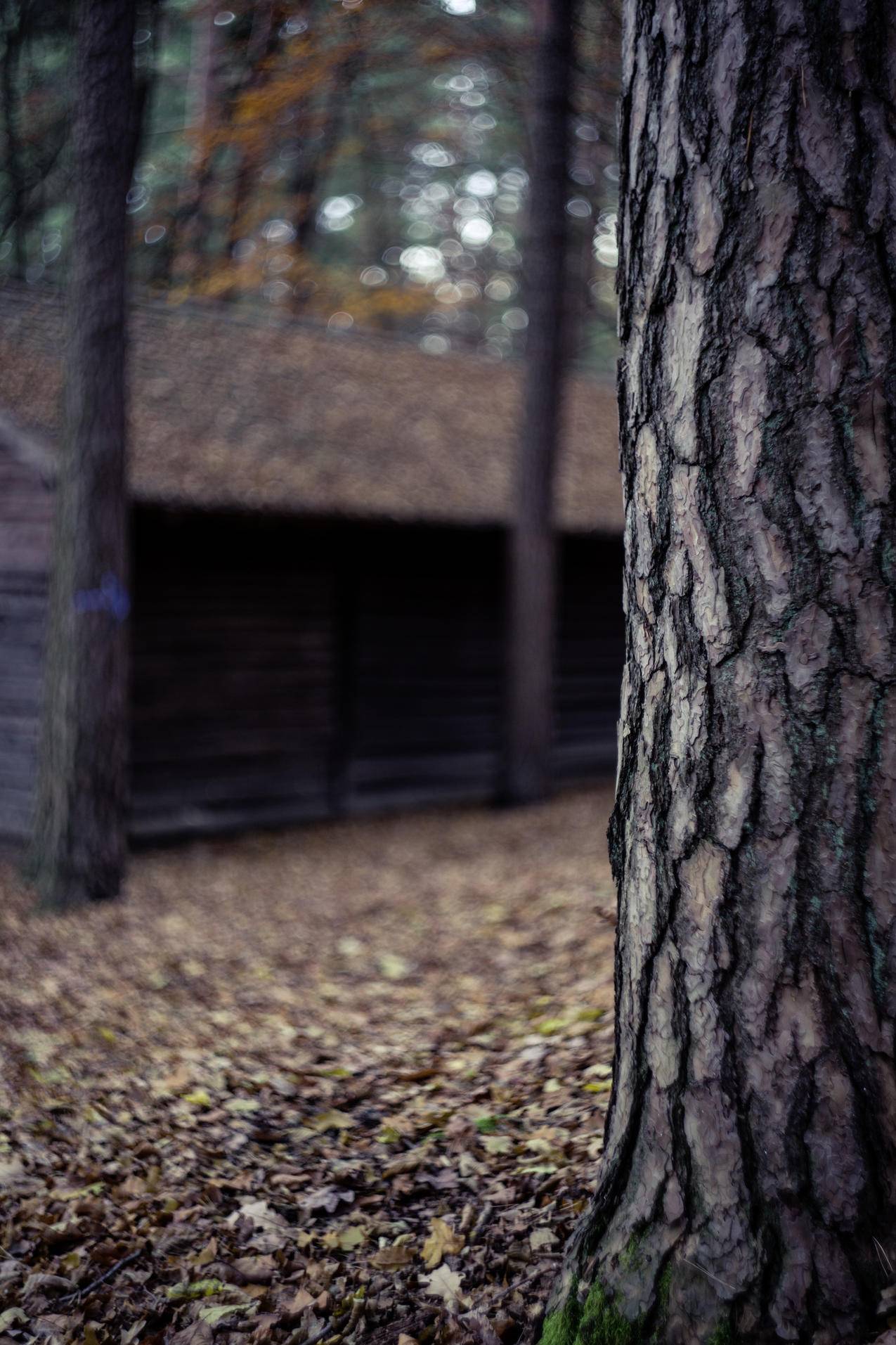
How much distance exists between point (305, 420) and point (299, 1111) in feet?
29.5

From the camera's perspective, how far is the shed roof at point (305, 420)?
10141 millimetres

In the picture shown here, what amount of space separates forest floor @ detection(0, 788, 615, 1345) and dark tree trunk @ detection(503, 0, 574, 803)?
338cm

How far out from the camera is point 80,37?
288 inches

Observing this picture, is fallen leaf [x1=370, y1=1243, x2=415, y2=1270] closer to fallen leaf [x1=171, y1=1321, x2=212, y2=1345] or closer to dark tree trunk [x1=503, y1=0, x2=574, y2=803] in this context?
fallen leaf [x1=171, y1=1321, x2=212, y2=1345]

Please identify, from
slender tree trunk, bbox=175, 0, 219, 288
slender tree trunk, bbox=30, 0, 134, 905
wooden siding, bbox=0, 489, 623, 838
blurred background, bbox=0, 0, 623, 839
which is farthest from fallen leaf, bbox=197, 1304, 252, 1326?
slender tree trunk, bbox=175, 0, 219, 288

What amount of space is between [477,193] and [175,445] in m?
15.4

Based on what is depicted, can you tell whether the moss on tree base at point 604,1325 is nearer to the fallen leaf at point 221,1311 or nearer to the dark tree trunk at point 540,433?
the fallen leaf at point 221,1311

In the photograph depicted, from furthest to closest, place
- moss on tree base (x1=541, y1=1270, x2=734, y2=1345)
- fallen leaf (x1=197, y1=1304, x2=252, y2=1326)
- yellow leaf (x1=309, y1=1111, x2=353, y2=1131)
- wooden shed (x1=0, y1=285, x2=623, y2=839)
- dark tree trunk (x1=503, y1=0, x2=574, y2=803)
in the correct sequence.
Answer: dark tree trunk (x1=503, y1=0, x2=574, y2=803) < wooden shed (x1=0, y1=285, x2=623, y2=839) < yellow leaf (x1=309, y1=1111, x2=353, y2=1131) < fallen leaf (x1=197, y1=1304, x2=252, y2=1326) < moss on tree base (x1=541, y1=1270, x2=734, y2=1345)

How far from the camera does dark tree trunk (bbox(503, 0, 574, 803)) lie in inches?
425

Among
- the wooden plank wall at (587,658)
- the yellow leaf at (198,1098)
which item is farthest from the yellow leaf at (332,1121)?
the wooden plank wall at (587,658)

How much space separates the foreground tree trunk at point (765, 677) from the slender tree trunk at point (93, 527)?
19.5ft

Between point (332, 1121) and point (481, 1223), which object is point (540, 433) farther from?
point (481, 1223)

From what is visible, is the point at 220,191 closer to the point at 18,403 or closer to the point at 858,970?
the point at 18,403

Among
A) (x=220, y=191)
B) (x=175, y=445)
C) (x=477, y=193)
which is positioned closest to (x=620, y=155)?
(x=175, y=445)
